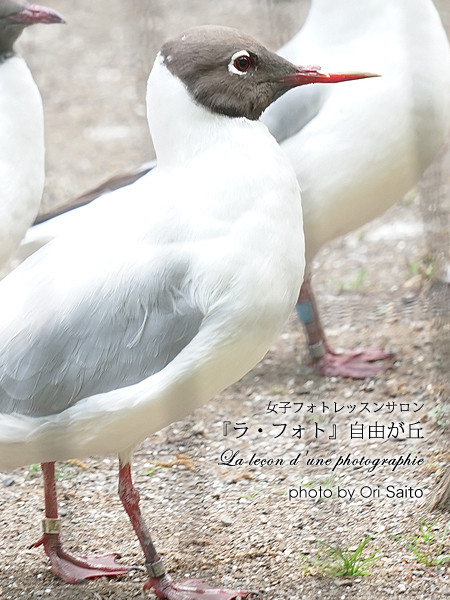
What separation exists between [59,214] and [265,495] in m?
0.96

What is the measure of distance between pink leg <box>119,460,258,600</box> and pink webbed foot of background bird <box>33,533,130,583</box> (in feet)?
0.38

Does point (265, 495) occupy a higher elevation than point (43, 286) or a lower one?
lower

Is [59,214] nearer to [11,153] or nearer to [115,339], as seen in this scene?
[11,153]

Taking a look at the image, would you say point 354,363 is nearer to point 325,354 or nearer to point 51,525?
point 325,354

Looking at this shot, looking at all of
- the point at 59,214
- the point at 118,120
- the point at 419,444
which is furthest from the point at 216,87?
the point at 118,120

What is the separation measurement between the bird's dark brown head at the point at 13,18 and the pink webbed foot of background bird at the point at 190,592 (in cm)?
144

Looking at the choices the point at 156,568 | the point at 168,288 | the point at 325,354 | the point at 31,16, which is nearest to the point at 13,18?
the point at 31,16

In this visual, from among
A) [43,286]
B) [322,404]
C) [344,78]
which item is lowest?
[322,404]

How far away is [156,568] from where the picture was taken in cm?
230

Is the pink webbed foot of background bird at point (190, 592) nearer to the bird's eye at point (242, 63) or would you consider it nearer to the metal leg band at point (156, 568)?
the metal leg band at point (156, 568)

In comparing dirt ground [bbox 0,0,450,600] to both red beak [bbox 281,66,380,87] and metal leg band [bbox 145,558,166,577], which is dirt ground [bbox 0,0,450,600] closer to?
metal leg band [bbox 145,558,166,577]

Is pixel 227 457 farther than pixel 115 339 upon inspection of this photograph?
Yes

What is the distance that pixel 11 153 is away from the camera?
276 centimetres

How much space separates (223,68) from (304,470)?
1.10 m
